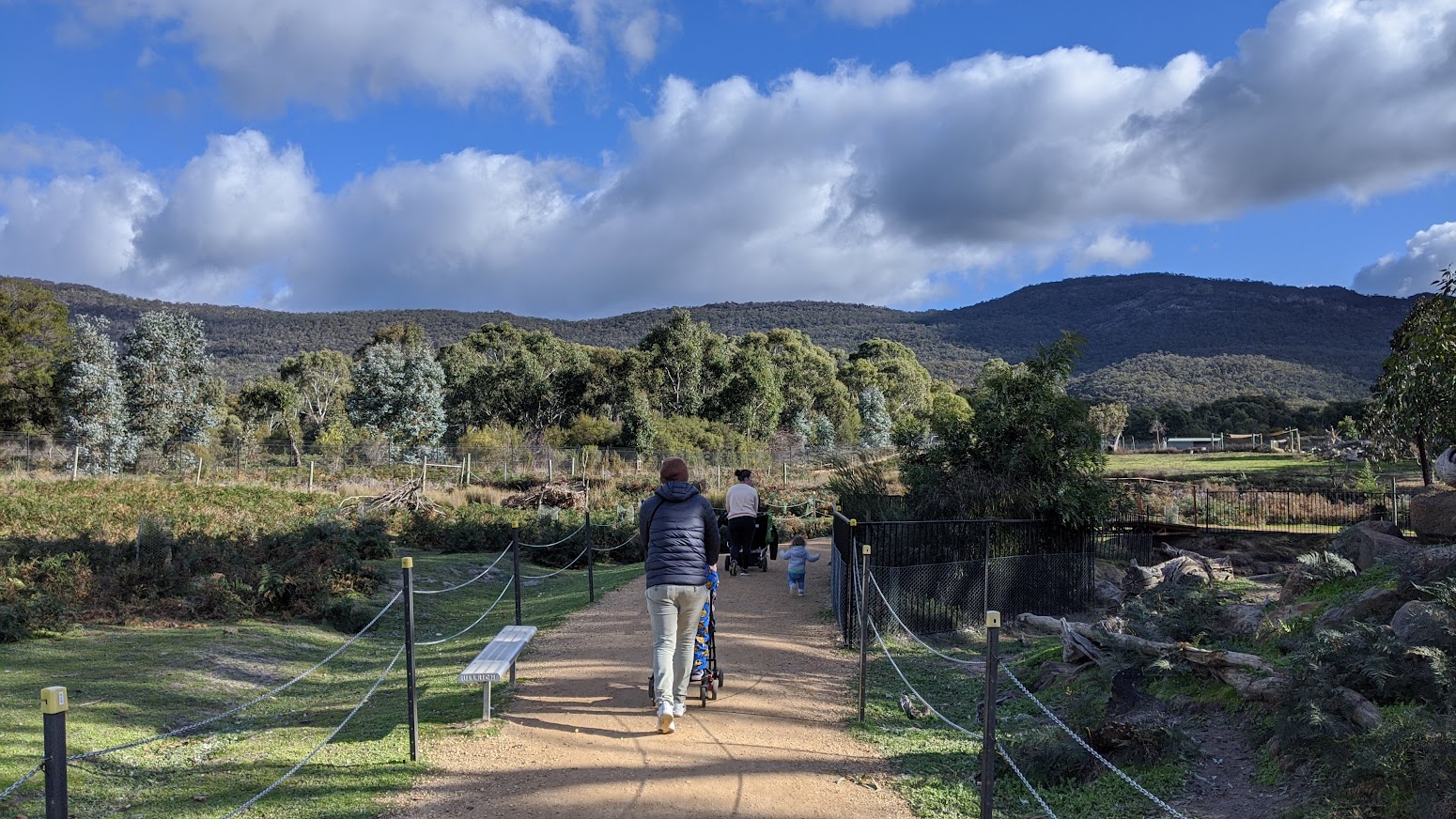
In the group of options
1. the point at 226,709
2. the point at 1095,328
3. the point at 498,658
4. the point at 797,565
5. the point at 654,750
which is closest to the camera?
the point at 654,750

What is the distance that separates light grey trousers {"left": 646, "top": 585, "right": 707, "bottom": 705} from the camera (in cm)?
685

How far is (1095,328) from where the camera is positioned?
121 metres

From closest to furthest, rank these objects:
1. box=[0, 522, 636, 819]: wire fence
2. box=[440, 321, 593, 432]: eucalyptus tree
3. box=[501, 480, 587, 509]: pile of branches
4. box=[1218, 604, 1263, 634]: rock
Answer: box=[0, 522, 636, 819]: wire fence
box=[1218, 604, 1263, 634]: rock
box=[501, 480, 587, 509]: pile of branches
box=[440, 321, 593, 432]: eucalyptus tree

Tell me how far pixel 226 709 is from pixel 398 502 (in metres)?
14.8

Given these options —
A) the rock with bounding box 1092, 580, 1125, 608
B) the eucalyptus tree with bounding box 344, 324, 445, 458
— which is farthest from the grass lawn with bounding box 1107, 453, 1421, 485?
the eucalyptus tree with bounding box 344, 324, 445, 458

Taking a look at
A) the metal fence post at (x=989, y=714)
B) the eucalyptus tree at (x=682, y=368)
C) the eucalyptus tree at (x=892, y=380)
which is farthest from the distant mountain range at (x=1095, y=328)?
the metal fence post at (x=989, y=714)

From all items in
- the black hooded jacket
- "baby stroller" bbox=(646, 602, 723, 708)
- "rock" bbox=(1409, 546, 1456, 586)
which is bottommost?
"baby stroller" bbox=(646, 602, 723, 708)

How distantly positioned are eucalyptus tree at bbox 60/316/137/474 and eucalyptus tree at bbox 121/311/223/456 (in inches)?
21.5

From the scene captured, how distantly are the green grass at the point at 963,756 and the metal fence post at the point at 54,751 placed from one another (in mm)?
4457

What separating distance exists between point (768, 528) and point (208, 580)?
8573 mm

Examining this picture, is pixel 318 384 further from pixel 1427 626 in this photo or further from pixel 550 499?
pixel 1427 626

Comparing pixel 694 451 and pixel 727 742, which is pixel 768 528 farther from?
pixel 694 451

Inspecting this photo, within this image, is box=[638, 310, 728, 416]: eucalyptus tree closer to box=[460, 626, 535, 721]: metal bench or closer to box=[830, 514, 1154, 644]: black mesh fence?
box=[830, 514, 1154, 644]: black mesh fence

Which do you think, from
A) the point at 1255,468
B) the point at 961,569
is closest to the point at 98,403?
the point at 961,569
